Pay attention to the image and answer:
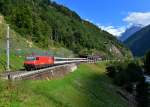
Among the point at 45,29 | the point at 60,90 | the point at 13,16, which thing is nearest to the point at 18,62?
the point at 60,90

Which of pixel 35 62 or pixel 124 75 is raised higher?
pixel 35 62

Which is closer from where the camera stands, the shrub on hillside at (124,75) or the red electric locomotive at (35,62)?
A: the red electric locomotive at (35,62)

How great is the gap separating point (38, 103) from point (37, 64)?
34.3 metres

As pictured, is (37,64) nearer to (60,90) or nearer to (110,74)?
(60,90)

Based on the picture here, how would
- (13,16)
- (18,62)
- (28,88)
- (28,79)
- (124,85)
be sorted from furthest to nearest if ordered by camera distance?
(13,16), (124,85), (18,62), (28,79), (28,88)

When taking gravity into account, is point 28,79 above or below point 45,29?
below

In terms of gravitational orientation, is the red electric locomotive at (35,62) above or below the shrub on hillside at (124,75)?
above

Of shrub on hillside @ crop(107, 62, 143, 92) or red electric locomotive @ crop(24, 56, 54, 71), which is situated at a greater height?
red electric locomotive @ crop(24, 56, 54, 71)

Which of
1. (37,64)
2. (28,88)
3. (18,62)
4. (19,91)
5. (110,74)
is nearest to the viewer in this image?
(19,91)

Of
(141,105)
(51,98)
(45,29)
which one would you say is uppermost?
(45,29)

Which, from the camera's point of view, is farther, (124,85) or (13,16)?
(13,16)

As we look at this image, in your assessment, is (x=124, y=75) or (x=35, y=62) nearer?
(x=35, y=62)

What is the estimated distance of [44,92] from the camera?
40.4 meters

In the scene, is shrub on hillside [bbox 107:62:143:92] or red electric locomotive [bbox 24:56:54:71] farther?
shrub on hillside [bbox 107:62:143:92]
